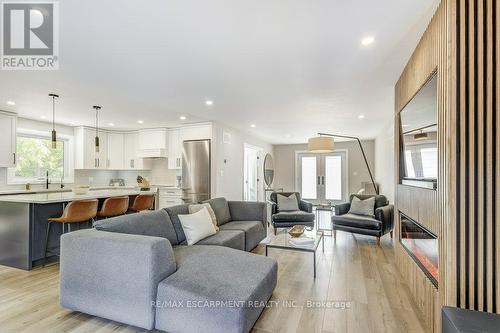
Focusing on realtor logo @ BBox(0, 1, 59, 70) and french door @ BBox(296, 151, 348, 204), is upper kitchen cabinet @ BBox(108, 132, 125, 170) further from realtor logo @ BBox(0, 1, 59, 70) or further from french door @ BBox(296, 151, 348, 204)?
french door @ BBox(296, 151, 348, 204)

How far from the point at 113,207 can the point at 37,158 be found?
3.32 metres

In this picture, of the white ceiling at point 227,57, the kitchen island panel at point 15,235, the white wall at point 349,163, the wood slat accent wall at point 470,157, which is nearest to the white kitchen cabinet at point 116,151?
the white ceiling at point 227,57

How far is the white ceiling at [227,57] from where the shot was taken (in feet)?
5.87

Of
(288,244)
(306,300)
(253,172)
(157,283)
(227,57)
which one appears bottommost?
(306,300)

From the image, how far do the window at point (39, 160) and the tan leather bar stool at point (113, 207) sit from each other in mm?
2961

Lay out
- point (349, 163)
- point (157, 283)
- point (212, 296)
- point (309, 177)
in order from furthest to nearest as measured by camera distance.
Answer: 1. point (309, 177)
2. point (349, 163)
3. point (157, 283)
4. point (212, 296)

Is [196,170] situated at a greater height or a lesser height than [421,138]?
lesser

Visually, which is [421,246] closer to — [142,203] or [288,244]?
[288,244]

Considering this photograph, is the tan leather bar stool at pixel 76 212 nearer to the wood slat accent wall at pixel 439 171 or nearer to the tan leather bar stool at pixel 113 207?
the tan leather bar stool at pixel 113 207

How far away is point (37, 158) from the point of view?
215 inches

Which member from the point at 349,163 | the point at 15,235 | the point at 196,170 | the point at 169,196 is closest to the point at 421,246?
the point at 196,170

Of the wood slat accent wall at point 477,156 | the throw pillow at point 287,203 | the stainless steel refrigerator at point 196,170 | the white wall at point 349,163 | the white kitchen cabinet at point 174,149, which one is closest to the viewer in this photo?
the wood slat accent wall at point 477,156

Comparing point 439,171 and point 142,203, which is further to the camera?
point 142,203

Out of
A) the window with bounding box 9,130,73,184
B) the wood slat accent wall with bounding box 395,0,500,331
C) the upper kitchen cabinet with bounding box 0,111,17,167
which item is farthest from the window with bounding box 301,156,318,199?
the upper kitchen cabinet with bounding box 0,111,17,167
